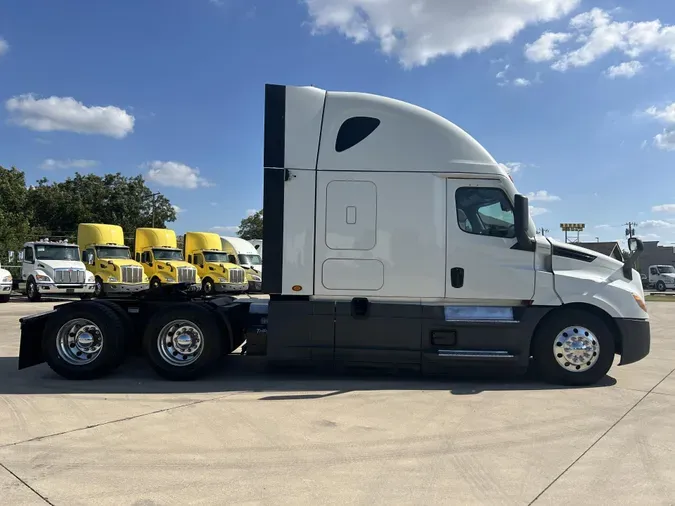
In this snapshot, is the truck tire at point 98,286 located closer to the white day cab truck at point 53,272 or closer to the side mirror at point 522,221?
the white day cab truck at point 53,272

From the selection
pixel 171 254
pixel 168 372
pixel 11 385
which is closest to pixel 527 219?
pixel 168 372

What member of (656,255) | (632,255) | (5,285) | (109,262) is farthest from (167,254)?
(656,255)

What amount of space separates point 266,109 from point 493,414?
450 cm

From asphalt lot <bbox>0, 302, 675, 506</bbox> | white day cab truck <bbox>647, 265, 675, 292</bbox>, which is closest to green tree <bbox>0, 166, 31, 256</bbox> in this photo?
asphalt lot <bbox>0, 302, 675, 506</bbox>

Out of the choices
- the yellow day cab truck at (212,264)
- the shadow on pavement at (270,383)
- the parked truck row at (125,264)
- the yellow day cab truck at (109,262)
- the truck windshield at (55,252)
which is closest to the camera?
the shadow on pavement at (270,383)

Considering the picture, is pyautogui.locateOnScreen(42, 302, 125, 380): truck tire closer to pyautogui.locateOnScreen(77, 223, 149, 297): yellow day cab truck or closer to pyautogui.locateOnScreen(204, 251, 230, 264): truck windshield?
pyautogui.locateOnScreen(77, 223, 149, 297): yellow day cab truck

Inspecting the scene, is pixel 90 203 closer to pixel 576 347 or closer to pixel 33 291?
pixel 33 291

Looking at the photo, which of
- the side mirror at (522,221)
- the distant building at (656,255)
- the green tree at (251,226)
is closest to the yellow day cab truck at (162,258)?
the side mirror at (522,221)

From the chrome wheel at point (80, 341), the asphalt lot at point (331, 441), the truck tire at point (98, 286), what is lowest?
the asphalt lot at point (331, 441)

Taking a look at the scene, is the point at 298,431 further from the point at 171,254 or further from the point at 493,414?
the point at 171,254

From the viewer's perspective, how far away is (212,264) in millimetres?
24859

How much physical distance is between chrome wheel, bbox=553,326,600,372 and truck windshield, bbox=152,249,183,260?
20407mm

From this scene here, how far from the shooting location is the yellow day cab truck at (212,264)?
24.6 metres

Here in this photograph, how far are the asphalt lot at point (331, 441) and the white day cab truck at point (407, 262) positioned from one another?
22.3 inches
